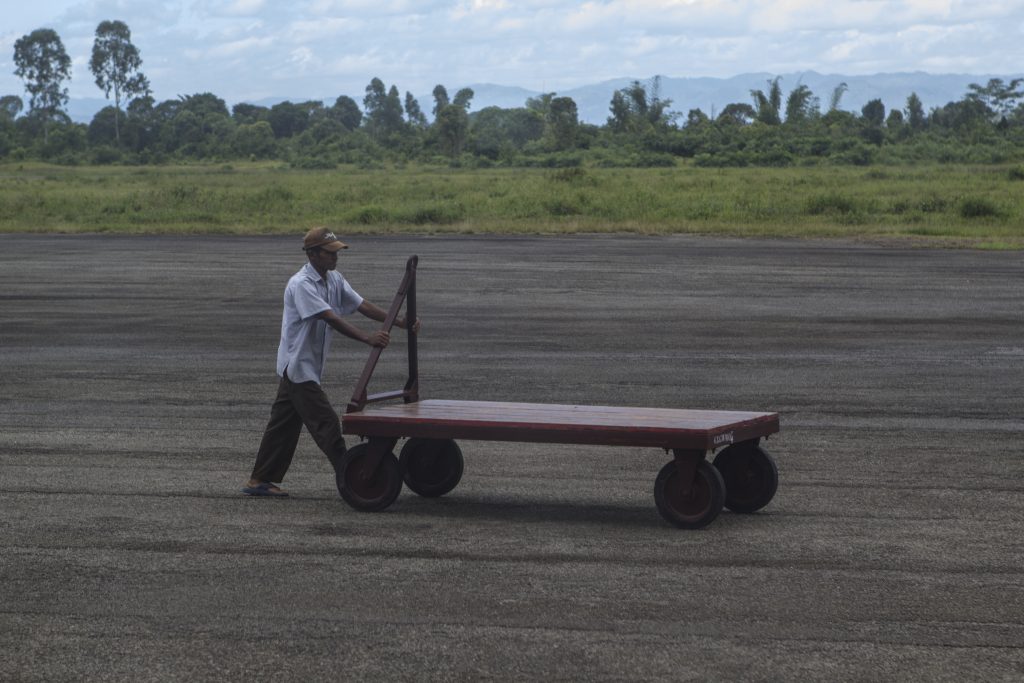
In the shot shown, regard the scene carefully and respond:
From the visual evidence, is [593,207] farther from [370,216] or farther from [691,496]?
[691,496]

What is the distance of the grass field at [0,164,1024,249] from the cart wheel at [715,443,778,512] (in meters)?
26.4

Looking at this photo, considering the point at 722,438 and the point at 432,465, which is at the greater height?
the point at 722,438

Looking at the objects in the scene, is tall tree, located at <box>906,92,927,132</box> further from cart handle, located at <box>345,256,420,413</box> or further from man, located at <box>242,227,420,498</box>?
man, located at <box>242,227,420,498</box>

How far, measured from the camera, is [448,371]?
1483 centimetres

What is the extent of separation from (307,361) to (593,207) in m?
37.9

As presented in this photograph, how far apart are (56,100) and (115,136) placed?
113 ft

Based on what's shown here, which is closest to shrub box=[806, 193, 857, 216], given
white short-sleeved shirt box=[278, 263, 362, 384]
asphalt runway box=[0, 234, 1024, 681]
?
asphalt runway box=[0, 234, 1024, 681]

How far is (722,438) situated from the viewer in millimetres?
7781

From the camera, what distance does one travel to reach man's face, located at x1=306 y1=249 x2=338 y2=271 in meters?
8.71

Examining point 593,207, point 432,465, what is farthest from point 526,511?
point 593,207

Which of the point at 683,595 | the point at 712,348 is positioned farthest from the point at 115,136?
the point at 683,595

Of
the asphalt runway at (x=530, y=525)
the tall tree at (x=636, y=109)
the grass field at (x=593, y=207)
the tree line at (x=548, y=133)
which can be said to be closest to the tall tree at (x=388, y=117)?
the tree line at (x=548, y=133)

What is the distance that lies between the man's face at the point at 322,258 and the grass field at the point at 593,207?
27.1 m

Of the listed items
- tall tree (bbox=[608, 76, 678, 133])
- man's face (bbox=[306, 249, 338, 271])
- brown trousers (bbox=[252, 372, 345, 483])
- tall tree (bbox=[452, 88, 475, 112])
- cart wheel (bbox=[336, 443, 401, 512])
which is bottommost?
cart wheel (bbox=[336, 443, 401, 512])
